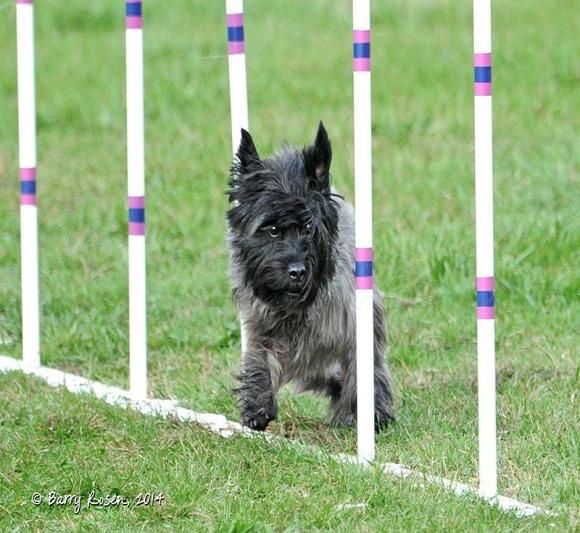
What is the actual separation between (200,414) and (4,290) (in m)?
2.70

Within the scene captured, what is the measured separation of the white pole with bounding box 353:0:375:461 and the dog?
0.43 m

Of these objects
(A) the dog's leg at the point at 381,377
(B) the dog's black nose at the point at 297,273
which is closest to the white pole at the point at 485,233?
(B) the dog's black nose at the point at 297,273

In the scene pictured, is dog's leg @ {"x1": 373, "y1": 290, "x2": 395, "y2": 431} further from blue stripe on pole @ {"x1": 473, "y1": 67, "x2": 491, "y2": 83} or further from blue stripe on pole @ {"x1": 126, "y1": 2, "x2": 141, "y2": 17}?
blue stripe on pole @ {"x1": 126, "y1": 2, "x2": 141, "y2": 17}

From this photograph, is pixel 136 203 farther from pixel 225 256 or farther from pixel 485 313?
pixel 225 256

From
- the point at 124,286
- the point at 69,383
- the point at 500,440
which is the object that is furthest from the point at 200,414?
the point at 124,286

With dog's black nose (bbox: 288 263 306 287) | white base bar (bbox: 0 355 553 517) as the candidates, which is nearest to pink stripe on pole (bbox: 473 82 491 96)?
dog's black nose (bbox: 288 263 306 287)

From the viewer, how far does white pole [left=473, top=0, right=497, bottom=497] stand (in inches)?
201

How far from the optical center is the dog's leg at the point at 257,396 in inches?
239

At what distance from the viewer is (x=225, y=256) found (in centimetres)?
935

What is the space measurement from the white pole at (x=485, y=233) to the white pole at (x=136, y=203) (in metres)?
2.11

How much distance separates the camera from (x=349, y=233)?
20.9ft

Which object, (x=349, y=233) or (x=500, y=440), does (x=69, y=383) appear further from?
(x=500, y=440)

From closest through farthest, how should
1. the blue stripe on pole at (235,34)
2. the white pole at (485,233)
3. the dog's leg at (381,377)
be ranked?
1. the white pole at (485,233)
2. the dog's leg at (381,377)
3. the blue stripe on pole at (235,34)

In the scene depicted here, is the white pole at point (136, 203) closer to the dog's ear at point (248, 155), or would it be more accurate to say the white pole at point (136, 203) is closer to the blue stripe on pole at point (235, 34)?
the blue stripe on pole at point (235, 34)
